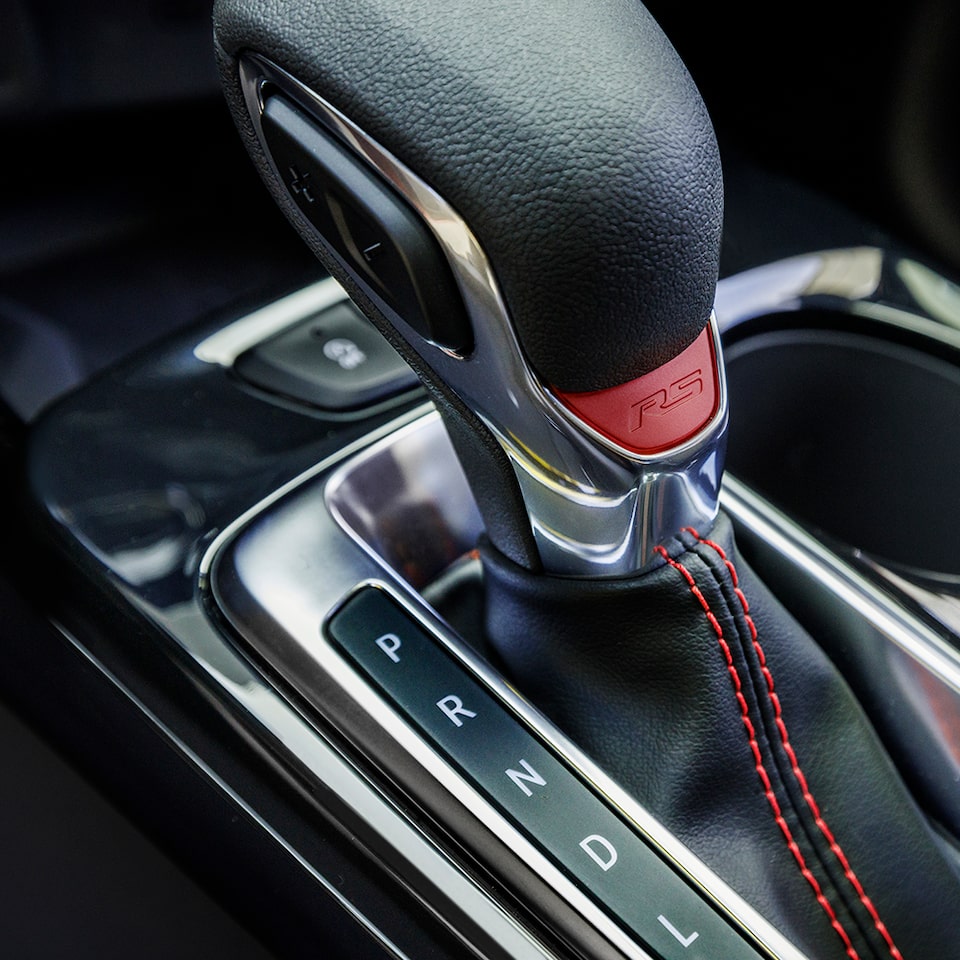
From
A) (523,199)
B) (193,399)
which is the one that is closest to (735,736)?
(523,199)

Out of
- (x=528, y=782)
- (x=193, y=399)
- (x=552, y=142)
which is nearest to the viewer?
(x=552, y=142)

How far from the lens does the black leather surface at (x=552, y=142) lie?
376mm

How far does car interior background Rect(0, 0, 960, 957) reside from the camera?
24.1 inches

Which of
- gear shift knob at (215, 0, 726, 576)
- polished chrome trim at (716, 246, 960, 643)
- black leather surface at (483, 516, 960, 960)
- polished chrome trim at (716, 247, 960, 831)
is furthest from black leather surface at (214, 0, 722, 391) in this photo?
polished chrome trim at (716, 246, 960, 643)

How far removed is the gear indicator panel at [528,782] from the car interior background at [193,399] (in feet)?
0.22

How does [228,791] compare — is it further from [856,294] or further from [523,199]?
[856,294]

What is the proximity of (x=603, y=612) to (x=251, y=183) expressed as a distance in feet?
2.03

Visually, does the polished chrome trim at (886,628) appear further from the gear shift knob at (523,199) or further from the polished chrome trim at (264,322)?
the polished chrome trim at (264,322)

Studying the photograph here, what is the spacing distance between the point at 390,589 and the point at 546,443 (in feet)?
0.51

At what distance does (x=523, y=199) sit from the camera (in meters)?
0.38

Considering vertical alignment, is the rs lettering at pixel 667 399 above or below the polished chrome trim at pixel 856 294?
above

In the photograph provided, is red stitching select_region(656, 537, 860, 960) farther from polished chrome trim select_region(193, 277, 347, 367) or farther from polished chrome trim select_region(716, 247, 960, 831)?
polished chrome trim select_region(193, 277, 347, 367)

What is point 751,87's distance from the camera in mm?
1048

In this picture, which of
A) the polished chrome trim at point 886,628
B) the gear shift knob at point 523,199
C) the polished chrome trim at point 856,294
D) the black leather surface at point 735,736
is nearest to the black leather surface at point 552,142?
the gear shift knob at point 523,199
